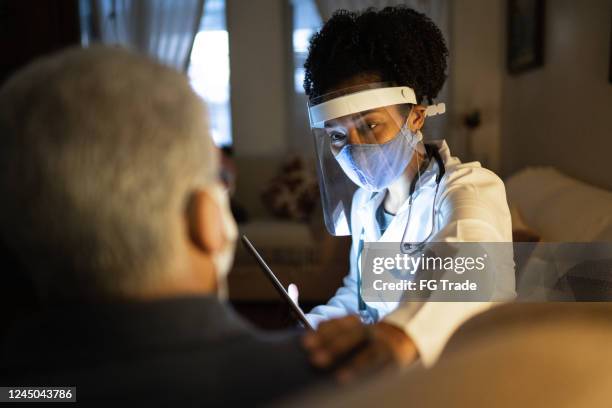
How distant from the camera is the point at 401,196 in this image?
33.7 inches

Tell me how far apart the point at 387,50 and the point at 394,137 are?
13cm

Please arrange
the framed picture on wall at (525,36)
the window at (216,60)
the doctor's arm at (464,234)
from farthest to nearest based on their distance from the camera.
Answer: the window at (216,60) < the framed picture on wall at (525,36) < the doctor's arm at (464,234)

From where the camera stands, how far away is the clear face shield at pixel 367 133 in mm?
801

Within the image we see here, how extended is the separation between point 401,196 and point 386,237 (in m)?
0.07

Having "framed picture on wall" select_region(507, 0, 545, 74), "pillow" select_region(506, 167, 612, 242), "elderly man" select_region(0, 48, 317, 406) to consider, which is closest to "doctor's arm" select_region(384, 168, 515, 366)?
"pillow" select_region(506, 167, 612, 242)

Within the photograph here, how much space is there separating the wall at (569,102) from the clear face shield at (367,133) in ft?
1.15

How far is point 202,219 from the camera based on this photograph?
0.43 m

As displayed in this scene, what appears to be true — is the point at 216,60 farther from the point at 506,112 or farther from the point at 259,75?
the point at 506,112

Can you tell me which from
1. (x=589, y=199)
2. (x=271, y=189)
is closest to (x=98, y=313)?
(x=589, y=199)

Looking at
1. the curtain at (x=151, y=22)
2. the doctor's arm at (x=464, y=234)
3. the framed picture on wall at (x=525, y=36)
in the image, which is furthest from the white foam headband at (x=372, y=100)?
the curtain at (x=151, y=22)

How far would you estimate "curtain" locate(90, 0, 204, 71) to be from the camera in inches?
139

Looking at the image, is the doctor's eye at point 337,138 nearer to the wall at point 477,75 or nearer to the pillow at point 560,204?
the wall at point 477,75

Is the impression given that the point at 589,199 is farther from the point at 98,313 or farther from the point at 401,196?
the point at 98,313

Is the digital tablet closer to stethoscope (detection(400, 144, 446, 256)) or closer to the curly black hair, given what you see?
stethoscope (detection(400, 144, 446, 256))
